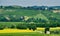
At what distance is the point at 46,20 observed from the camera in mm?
2428

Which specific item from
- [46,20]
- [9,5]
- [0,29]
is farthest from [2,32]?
[46,20]

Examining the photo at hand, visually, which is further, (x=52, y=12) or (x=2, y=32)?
(x=52, y=12)

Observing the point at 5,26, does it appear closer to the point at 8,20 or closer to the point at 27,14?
the point at 8,20

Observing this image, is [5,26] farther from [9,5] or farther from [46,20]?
[46,20]

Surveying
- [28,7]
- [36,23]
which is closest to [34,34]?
[36,23]

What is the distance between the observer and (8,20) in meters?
2.40

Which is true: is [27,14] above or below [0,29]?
above
